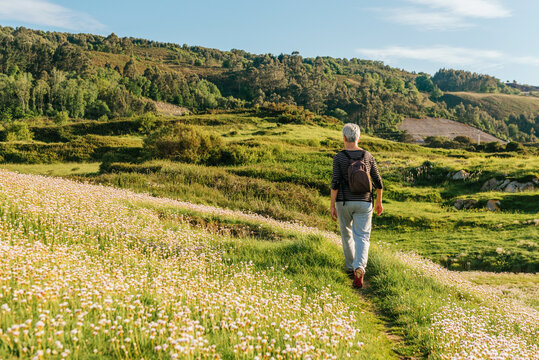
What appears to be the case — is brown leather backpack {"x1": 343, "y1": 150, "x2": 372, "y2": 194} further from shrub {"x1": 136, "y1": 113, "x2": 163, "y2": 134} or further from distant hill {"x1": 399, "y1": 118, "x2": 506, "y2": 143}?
distant hill {"x1": 399, "y1": 118, "x2": 506, "y2": 143}

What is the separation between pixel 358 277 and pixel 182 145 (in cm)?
2778

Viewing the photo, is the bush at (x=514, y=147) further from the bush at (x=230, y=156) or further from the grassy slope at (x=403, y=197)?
the bush at (x=230, y=156)

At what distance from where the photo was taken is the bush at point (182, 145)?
107 ft

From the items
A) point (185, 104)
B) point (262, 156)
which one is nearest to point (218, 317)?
point (262, 156)

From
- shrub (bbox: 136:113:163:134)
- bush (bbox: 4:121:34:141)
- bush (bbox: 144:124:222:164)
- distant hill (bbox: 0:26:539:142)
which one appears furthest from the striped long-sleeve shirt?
distant hill (bbox: 0:26:539:142)

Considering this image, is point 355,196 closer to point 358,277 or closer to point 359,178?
point 359,178

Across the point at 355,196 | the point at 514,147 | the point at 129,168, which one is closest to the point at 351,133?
the point at 355,196

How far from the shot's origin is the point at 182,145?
3338cm

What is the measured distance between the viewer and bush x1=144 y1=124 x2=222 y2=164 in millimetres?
32719

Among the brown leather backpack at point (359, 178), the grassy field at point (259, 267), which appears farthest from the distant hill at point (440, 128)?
the brown leather backpack at point (359, 178)

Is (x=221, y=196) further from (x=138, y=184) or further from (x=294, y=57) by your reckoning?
(x=294, y=57)

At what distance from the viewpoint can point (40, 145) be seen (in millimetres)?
40375

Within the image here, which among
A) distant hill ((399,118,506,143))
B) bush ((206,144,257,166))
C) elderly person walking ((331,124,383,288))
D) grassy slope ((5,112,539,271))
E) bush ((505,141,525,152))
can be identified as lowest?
grassy slope ((5,112,539,271))

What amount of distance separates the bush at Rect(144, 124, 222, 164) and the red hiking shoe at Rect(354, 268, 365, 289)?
85.4ft
